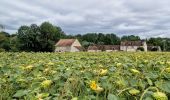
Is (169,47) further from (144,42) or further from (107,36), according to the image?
(107,36)

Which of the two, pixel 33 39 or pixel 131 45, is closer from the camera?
pixel 33 39

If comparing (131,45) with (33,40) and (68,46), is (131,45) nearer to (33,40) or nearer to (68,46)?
(68,46)

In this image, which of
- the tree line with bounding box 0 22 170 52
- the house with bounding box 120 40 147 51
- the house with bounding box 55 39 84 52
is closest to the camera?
the tree line with bounding box 0 22 170 52

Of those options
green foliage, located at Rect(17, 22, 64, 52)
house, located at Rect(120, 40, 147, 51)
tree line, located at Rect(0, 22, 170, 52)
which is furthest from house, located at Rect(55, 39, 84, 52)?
green foliage, located at Rect(17, 22, 64, 52)

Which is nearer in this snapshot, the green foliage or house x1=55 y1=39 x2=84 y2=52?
the green foliage

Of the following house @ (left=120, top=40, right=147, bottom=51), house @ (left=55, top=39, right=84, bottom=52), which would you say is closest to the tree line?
house @ (left=55, top=39, right=84, bottom=52)

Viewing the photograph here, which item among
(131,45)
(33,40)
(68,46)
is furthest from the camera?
(131,45)

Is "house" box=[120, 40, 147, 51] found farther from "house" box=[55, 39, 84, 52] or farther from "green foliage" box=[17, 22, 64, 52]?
A: "green foliage" box=[17, 22, 64, 52]

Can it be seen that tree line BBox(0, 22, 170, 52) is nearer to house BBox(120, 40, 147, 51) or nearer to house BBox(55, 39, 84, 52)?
house BBox(55, 39, 84, 52)

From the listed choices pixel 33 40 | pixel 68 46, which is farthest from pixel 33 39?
pixel 68 46

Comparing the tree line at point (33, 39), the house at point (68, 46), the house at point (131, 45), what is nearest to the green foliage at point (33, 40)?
the tree line at point (33, 39)

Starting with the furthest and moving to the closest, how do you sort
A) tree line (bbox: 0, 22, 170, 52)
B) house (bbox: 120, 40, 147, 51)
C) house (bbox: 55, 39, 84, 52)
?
house (bbox: 120, 40, 147, 51) → house (bbox: 55, 39, 84, 52) → tree line (bbox: 0, 22, 170, 52)

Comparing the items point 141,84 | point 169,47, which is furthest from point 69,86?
point 169,47

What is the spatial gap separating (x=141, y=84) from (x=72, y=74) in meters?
0.59
